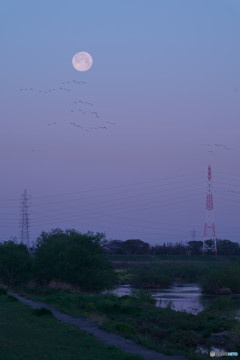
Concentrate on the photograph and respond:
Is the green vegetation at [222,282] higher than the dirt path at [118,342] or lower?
higher

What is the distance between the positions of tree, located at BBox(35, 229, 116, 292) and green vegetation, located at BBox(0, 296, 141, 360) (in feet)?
89.5

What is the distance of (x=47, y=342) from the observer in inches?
770

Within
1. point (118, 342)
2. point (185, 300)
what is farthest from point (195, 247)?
point (118, 342)

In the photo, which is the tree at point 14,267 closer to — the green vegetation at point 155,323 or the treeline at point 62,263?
the treeline at point 62,263

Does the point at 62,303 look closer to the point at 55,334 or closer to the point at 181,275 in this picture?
the point at 55,334

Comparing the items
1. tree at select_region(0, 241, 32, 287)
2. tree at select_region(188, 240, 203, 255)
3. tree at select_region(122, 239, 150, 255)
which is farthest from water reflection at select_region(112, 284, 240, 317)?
tree at select_region(122, 239, 150, 255)

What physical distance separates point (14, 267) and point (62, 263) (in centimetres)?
818

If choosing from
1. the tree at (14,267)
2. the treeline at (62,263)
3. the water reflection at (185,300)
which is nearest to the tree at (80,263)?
the treeline at (62,263)

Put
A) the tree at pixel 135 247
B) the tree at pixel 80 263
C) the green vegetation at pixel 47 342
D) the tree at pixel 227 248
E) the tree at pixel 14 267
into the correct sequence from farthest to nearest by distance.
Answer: the tree at pixel 135 247 < the tree at pixel 227 248 < the tree at pixel 14 267 < the tree at pixel 80 263 < the green vegetation at pixel 47 342

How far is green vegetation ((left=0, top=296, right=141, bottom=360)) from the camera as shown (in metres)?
16.8

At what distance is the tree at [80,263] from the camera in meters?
55.3

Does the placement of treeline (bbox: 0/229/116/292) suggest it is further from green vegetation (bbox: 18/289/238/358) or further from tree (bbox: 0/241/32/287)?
green vegetation (bbox: 18/289/238/358)

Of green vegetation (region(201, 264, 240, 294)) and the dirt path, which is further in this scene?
green vegetation (region(201, 264, 240, 294))

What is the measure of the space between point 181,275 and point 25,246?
34973mm
